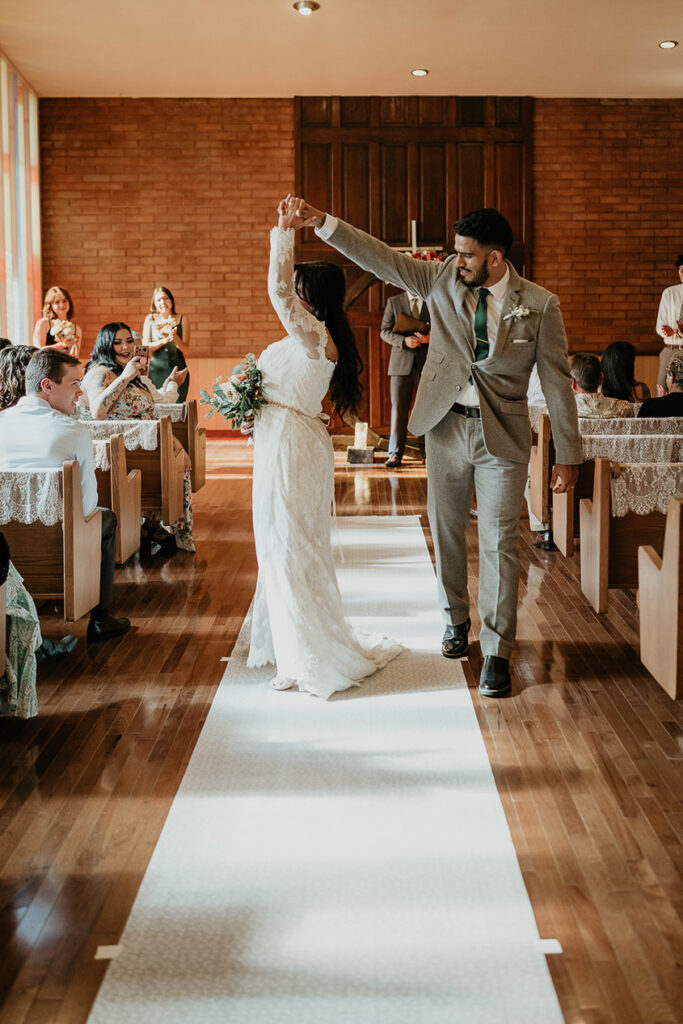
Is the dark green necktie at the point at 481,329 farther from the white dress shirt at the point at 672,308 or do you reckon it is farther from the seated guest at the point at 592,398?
the white dress shirt at the point at 672,308

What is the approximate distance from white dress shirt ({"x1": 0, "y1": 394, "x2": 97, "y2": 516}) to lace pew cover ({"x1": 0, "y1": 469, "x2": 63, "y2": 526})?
0.46 feet

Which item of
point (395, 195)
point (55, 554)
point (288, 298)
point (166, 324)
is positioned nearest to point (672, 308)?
point (395, 195)

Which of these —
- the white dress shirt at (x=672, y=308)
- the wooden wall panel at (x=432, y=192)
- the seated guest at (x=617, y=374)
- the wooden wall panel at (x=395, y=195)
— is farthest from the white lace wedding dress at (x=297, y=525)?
the wooden wall panel at (x=432, y=192)

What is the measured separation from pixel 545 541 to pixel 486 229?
2.98 metres

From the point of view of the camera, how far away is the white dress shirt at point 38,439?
4164mm

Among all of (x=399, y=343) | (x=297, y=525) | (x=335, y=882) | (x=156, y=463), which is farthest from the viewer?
(x=399, y=343)

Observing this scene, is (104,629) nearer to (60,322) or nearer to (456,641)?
(456,641)

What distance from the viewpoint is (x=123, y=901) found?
93.4 inches

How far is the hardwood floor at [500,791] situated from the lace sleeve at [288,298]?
1.32m

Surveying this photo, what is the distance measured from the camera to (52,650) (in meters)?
4.25

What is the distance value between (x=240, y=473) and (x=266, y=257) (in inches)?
157

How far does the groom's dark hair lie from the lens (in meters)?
3.73

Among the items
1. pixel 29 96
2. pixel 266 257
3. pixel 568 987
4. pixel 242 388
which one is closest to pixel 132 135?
pixel 29 96

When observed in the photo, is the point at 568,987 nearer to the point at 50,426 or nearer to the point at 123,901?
the point at 123,901
